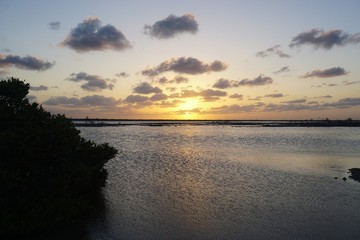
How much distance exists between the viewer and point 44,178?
62.6 ft

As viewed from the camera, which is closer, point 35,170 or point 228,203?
point 35,170

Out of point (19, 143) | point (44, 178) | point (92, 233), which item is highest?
point (19, 143)

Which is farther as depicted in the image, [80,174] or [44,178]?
[80,174]

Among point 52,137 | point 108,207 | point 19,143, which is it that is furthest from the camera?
point 108,207

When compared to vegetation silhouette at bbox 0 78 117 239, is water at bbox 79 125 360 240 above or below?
below

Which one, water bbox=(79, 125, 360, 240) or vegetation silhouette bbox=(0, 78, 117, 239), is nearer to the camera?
→ vegetation silhouette bbox=(0, 78, 117, 239)

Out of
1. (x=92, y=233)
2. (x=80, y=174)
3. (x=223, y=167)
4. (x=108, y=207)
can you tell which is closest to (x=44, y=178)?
(x=80, y=174)

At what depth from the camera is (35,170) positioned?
1880cm

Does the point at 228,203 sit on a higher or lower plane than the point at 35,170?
lower

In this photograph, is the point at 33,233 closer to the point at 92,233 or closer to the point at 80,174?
the point at 92,233

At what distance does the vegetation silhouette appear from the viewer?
17047 mm

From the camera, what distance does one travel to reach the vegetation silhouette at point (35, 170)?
17.0 m

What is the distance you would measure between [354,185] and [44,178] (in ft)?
86.7

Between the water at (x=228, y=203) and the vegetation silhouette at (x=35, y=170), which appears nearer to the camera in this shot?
the vegetation silhouette at (x=35, y=170)
